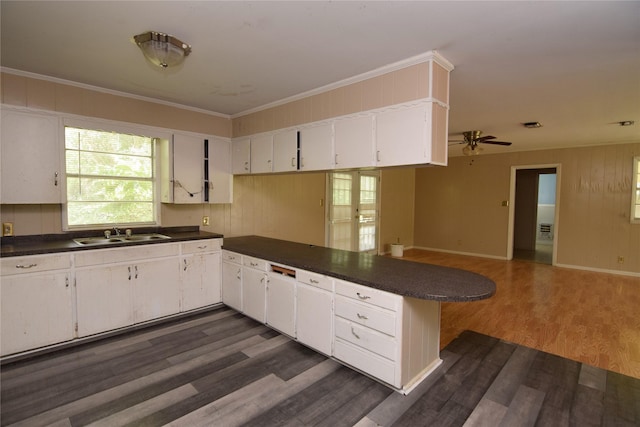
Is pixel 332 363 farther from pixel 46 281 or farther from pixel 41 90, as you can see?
pixel 41 90

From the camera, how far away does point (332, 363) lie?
263cm

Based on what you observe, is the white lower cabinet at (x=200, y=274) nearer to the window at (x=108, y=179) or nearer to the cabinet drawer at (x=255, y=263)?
the cabinet drawer at (x=255, y=263)

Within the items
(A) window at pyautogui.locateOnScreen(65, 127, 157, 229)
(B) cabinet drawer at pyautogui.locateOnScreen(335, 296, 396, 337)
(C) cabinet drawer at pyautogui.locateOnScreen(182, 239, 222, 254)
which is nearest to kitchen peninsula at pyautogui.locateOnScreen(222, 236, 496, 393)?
(B) cabinet drawer at pyautogui.locateOnScreen(335, 296, 396, 337)

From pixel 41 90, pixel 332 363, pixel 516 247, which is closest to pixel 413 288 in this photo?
pixel 332 363

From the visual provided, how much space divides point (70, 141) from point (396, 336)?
352 centimetres

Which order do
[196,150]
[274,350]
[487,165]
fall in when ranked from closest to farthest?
1. [274,350]
2. [196,150]
3. [487,165]

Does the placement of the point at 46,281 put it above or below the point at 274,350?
above

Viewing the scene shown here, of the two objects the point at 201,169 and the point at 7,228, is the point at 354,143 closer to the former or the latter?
the point at 201,169

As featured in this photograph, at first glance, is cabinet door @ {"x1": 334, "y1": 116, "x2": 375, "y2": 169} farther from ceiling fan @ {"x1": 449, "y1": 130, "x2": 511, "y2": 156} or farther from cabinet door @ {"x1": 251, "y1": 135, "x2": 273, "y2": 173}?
ceiling fan @ {"x1": 449, "y1": 130, "x2": 511, "y2": 156}

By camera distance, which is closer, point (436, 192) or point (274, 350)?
point (274, 350)

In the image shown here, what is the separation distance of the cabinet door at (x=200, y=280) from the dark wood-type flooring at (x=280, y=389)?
0.67 metres

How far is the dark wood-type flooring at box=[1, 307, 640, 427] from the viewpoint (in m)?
2.01

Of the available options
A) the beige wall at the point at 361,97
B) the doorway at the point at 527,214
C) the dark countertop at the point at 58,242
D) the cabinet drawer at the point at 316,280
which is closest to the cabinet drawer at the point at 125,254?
the dark countertop at the point at 58,242

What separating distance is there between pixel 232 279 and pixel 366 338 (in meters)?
1.91
